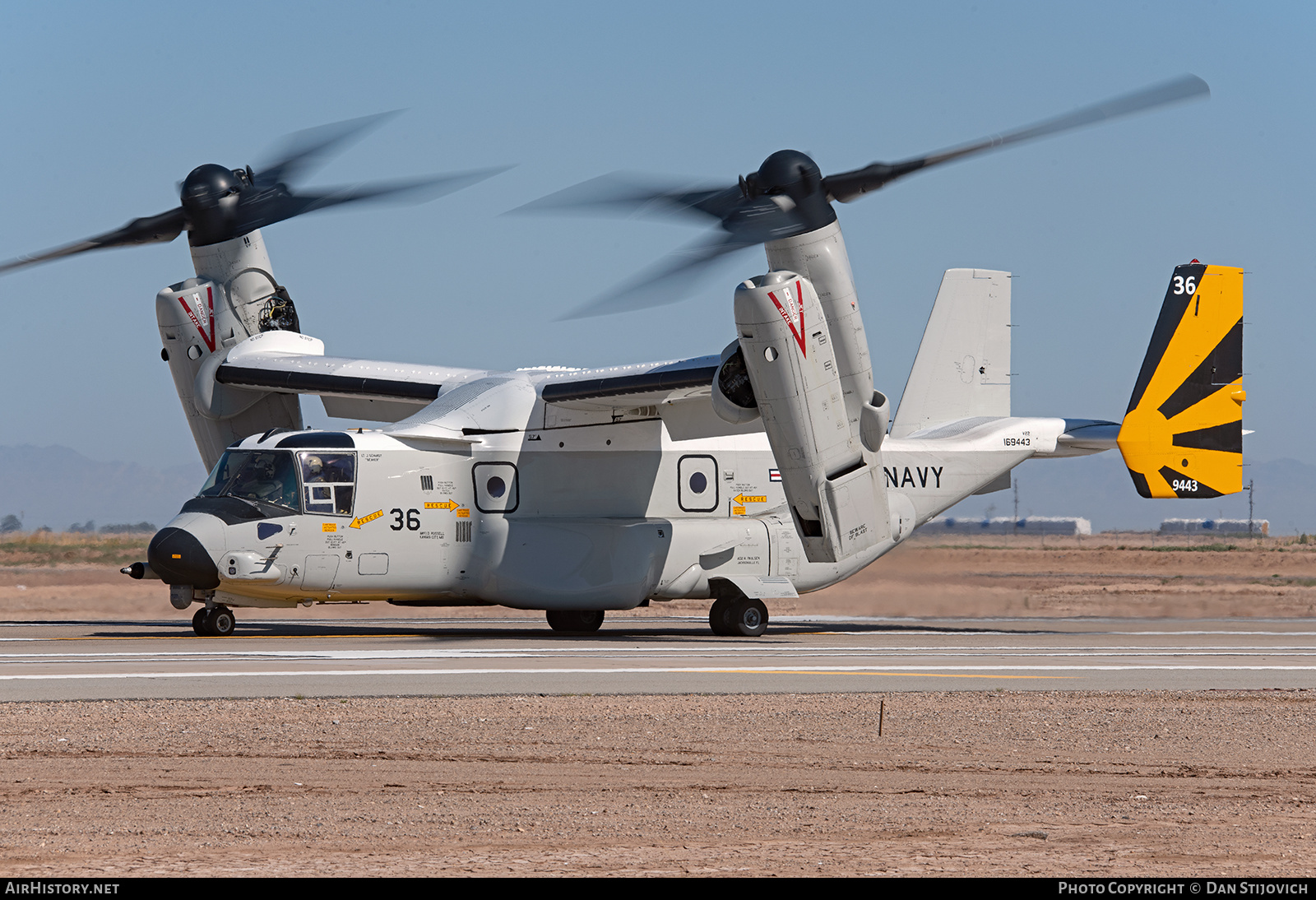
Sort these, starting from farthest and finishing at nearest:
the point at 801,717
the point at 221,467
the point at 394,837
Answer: the point at 221,467, the point at 801,717, the point at 394,837

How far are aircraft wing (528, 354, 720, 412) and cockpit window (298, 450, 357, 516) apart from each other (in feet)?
10.1

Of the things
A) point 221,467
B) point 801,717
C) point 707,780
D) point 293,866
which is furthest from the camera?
point 221,467

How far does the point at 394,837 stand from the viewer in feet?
21.7

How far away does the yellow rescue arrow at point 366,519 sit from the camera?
18.6 metres

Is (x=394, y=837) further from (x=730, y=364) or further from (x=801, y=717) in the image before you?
(x=730, y=364)

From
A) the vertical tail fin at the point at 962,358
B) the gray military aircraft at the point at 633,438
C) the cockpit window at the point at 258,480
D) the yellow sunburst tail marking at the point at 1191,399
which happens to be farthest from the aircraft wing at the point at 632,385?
the yellow sunburst tail marking at the point at 1191,399

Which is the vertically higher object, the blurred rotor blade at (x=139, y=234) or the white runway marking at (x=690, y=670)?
the blurred rotor blade at (x=139, y=234)

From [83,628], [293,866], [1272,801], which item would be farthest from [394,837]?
[83,628]

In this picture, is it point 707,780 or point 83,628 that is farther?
point 83,628

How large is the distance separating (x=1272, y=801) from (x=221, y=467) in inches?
563

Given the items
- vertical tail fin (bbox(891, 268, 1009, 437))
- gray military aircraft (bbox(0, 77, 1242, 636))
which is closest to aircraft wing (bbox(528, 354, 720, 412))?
gray military aircraft (bbox(0, 77, 1242, 636))

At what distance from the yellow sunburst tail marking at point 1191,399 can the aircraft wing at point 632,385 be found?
24.2 feet

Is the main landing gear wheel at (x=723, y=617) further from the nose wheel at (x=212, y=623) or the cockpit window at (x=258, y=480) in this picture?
the nose wheel at (x=212, y=623)

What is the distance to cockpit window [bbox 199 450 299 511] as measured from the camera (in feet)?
59.5
